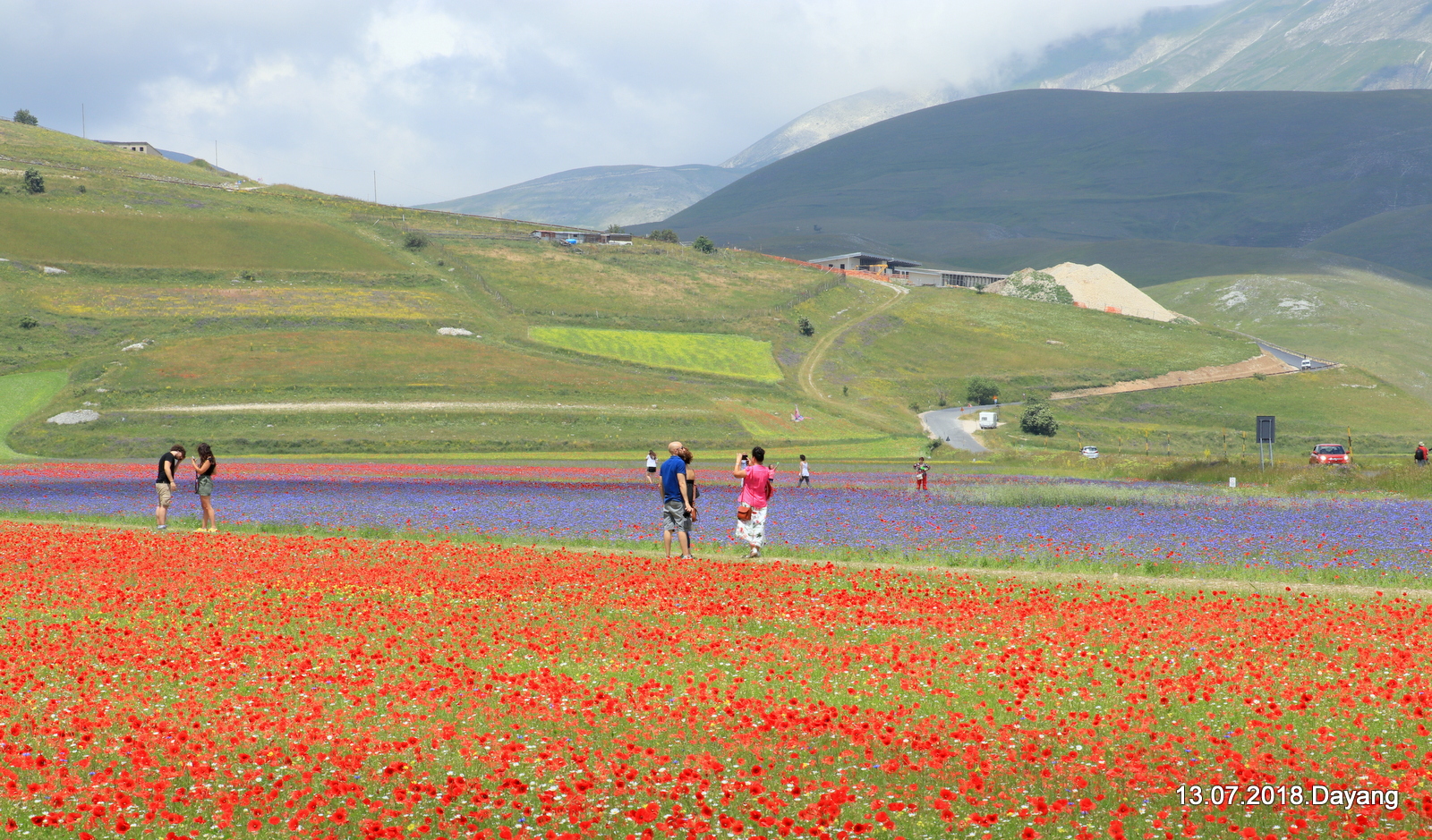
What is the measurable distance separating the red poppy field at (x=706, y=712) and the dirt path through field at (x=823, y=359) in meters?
86.7

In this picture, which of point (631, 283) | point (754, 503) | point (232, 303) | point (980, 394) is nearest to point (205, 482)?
point (754, 503)

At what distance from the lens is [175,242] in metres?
154

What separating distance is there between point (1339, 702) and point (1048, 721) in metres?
3.39

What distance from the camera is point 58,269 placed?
13425 cm

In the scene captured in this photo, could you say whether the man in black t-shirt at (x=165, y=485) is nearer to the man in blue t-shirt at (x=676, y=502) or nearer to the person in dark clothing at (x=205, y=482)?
the person in dark clothing at (x=205, y=482)

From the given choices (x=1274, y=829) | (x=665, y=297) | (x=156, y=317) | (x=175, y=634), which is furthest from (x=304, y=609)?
(x=665, y=297)

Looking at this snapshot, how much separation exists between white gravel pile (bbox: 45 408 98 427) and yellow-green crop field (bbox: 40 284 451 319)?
40.6 metres

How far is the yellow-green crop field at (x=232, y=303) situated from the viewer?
12206 cm

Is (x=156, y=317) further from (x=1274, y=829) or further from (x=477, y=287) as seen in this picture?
(x=1274, y=829)

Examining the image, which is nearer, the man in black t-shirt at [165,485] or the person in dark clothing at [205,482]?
the person in dark clothing at [205,482]

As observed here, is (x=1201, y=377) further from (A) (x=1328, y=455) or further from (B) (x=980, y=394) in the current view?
(A) (x=1328, y=455)

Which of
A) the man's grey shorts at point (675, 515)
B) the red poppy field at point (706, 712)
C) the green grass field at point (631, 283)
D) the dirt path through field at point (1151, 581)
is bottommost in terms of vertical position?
the dirt path through field at point (1151, 581)

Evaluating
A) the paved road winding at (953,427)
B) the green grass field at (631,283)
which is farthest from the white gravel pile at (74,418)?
the green grass field at (631,283)

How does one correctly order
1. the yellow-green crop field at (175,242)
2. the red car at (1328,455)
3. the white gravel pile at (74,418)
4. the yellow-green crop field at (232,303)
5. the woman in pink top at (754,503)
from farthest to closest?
the yellow-green crop field at (175,242) < the yellow-green crop field at (232,303) < the white gravel pile at (74,418) < the red car at (1328,455) < the woman in pink top at (754,503)
